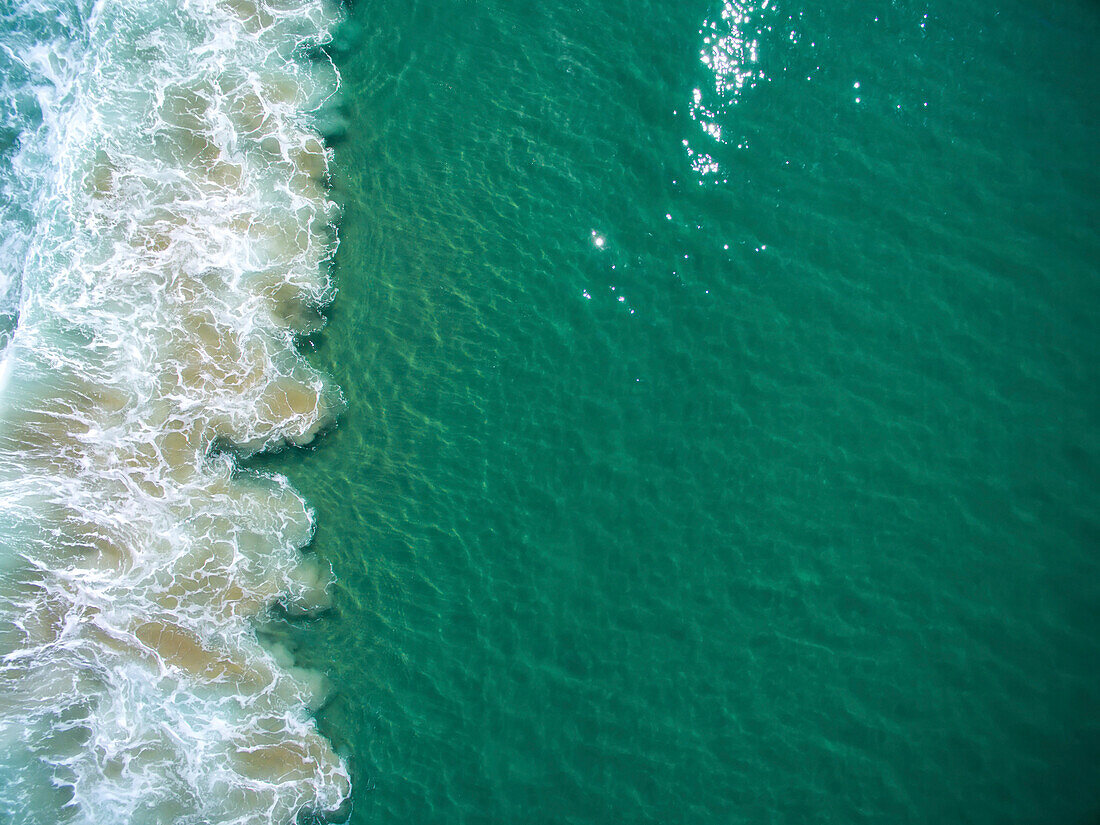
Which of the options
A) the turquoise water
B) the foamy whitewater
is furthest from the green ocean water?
the foamy whitewater

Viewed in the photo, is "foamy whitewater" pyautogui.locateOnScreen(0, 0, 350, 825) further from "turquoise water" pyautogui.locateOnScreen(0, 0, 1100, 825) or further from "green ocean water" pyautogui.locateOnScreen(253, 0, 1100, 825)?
"green ocean water" pyautogui.locateOnScreen(253, 0, 1100, 825)

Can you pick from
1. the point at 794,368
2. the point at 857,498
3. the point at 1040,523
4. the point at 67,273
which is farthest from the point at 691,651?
the point at 67,273

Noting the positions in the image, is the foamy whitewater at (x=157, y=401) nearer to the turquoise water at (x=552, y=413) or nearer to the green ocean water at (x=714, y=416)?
the turquoise water at (x=552, y=413)

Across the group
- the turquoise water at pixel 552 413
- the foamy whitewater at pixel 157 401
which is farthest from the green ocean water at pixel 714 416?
the foamy whitewater at pixel 157 401

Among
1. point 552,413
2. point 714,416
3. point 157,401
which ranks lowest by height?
point 157,401

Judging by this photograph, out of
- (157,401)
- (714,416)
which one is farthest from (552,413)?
(157,401)

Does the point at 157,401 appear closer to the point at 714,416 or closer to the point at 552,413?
the point at 552,413

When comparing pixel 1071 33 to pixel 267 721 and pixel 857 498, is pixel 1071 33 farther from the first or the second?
pixel 267 721
